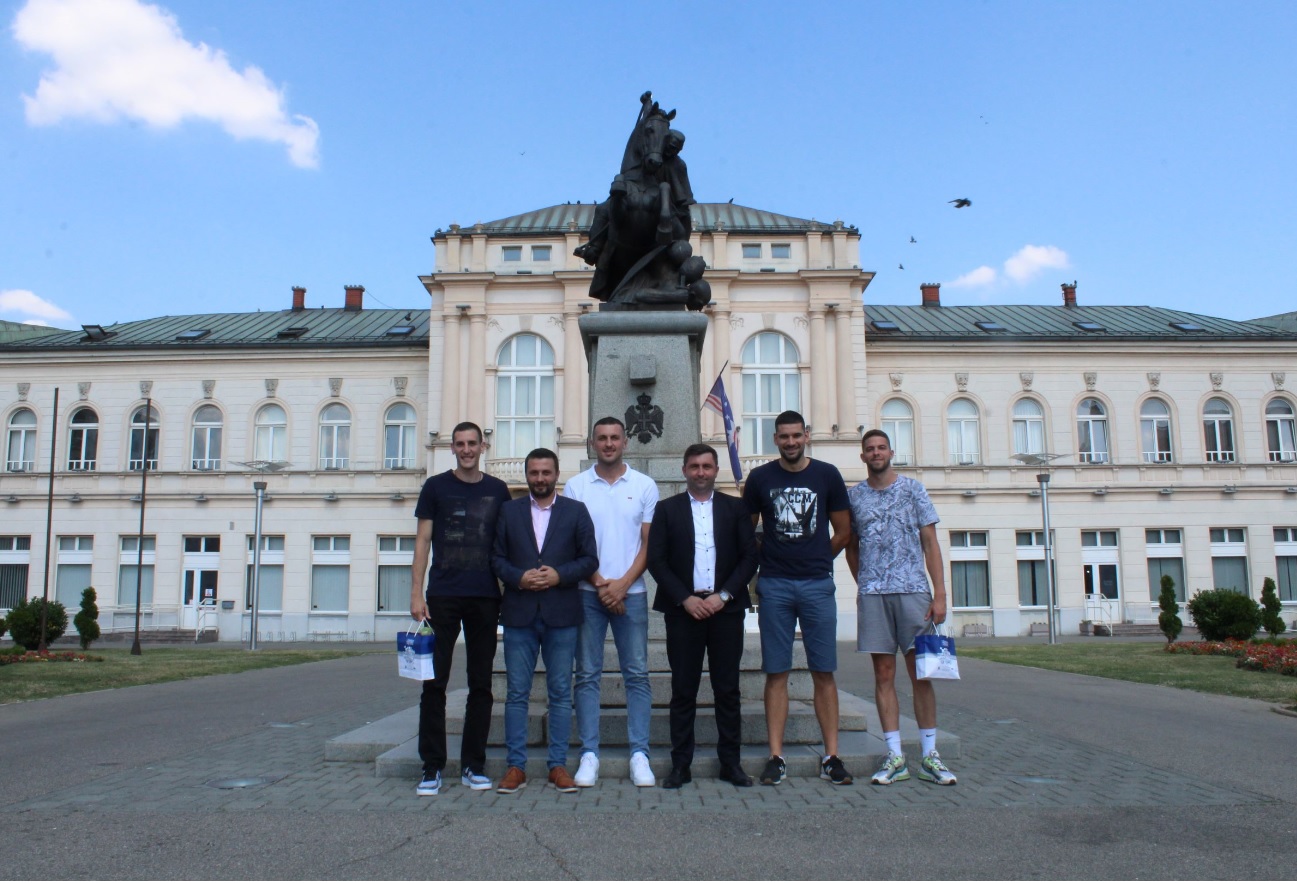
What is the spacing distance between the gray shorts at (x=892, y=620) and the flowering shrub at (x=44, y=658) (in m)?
17.9

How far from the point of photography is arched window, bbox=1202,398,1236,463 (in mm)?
38094

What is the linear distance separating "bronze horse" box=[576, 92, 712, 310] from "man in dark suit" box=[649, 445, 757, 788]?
3.32 m

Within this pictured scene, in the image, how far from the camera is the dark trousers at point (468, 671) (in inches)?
234

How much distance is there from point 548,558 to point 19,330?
160 feet

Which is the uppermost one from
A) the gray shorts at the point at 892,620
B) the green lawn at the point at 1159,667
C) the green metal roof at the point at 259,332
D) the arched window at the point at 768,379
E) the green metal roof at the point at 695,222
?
the green metal roof at the point at 695,222

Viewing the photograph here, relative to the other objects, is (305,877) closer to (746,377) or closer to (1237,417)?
(746,377)

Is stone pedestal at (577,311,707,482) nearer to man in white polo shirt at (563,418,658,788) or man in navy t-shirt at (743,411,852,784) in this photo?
man in white polo shirt at (563,418,658,788)

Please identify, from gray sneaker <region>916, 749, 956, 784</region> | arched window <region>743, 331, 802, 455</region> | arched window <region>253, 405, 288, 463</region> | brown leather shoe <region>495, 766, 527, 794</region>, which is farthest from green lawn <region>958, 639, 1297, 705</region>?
arched window <region>253, 405, 288, 463</region>

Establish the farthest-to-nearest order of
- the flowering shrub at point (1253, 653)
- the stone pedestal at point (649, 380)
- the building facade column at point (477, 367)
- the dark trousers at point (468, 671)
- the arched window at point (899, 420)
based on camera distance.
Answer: the arched window at point (899, 420), the building facade column at point (477, 367), the flowering shrub at point (1253, 653), the stone pedestal at point (649, 380), the dark trousers at point (468, 671)

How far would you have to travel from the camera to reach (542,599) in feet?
19.4

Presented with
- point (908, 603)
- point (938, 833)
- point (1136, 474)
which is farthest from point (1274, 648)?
point (1136, 474)

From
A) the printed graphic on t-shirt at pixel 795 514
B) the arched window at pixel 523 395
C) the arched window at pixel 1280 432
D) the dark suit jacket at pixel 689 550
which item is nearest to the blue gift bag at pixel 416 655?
the dark suit jacket at pixel 689 550

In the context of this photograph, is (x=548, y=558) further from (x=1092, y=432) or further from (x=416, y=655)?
(x=1092, y=432)

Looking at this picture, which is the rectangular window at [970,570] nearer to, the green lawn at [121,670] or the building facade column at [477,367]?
the building facade column at [477,367]
